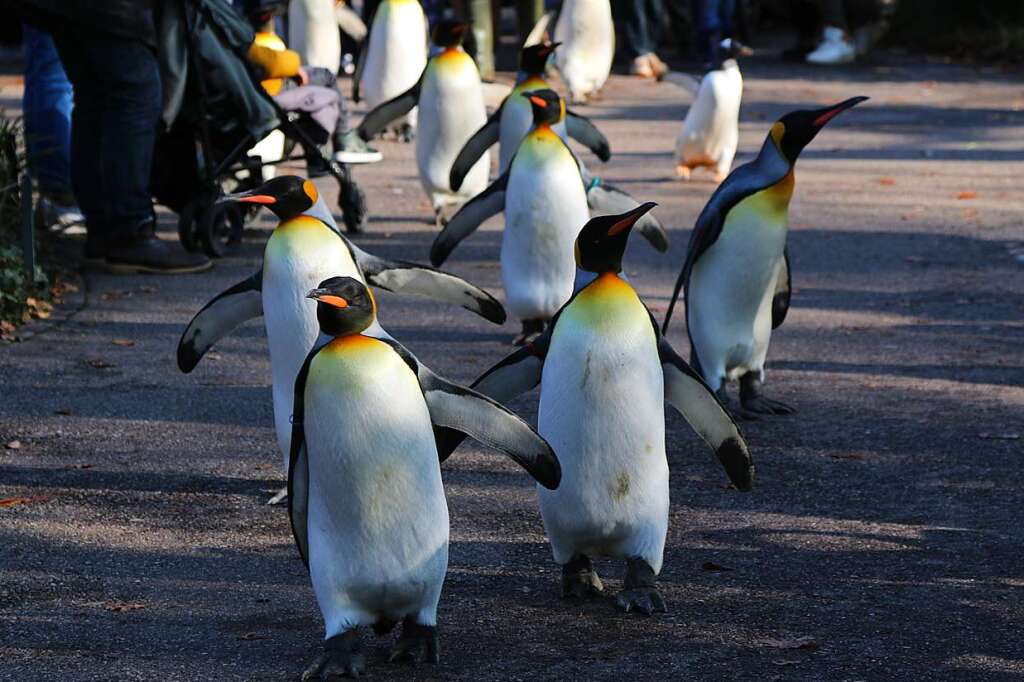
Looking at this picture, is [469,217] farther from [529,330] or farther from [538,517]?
[538,517]

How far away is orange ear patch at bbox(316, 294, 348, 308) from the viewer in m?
3.16

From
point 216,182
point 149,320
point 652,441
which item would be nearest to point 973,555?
point 652,441

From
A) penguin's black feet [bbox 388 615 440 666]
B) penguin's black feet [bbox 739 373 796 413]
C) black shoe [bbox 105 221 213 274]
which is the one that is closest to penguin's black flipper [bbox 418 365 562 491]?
penguin's black feet [bbox 388 615 440 666]

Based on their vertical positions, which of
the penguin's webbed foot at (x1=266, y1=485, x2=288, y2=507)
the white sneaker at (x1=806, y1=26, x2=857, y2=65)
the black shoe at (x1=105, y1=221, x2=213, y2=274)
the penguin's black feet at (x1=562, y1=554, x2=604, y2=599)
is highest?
the penguin's black feet at (x1=562, y1=554, x2=604, y2=599)

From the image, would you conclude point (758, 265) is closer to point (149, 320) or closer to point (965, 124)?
point (149, 320)

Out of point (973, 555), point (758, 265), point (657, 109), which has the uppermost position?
point (758, 265)

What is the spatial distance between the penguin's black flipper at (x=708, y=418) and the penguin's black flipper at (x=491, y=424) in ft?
1.69

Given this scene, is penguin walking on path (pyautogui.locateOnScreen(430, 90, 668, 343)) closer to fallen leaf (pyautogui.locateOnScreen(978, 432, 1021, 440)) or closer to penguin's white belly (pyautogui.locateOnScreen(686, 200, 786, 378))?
penguin's white belly (pyautogui.locateOnScreen(686, 200, 786, 378))

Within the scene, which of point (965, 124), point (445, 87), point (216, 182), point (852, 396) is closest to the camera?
point (852, 396)

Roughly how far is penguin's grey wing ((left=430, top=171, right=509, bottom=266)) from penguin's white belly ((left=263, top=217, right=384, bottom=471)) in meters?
1.72

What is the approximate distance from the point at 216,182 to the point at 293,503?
434cm

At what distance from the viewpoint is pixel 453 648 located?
3.39m

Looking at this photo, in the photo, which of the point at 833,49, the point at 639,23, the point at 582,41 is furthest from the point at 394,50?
the point at 833,49

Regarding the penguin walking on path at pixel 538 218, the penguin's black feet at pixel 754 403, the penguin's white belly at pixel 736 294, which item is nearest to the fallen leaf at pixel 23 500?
the penguin walking on path at pixel 538 218
